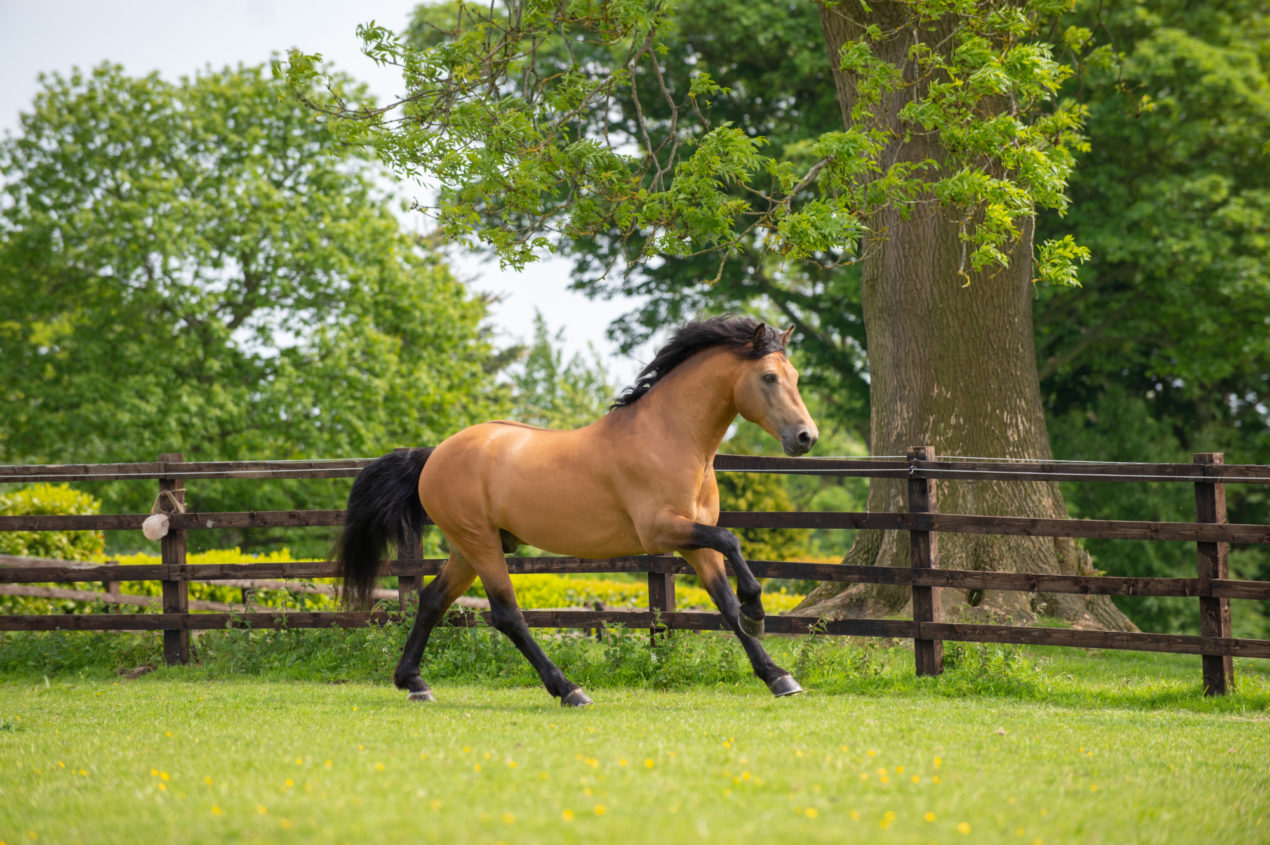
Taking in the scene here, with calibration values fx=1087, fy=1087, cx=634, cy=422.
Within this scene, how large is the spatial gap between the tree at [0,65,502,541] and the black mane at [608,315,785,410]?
55.8 ft

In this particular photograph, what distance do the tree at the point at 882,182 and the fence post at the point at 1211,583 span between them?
2.15 m

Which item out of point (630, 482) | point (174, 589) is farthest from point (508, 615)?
point (174, 589)

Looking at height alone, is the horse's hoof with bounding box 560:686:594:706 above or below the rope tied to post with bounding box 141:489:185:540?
below

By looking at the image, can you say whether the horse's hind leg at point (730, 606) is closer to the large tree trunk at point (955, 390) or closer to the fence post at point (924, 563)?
the fence post at point (924, 563)

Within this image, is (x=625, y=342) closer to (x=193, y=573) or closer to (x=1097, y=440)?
(x=1097, y=440)

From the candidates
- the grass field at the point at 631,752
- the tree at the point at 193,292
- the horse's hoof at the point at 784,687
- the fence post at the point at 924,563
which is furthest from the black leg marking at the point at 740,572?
the tree at the point at 193,292

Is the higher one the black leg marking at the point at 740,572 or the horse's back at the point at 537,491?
the horse's back at the point at 537,491

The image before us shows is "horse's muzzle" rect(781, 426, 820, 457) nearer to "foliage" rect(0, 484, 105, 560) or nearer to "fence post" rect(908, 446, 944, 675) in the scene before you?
"fence post" rect(908, 446, 944, 675)

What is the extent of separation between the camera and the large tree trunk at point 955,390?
992 cm

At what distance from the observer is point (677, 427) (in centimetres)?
649

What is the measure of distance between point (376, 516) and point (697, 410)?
8.18 feet

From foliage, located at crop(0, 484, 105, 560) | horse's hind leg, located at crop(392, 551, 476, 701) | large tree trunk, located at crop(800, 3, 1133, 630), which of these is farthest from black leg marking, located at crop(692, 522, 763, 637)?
foliage, located at crop(0, 484, 105, 560)

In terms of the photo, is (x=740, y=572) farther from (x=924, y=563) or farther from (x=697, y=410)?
A: (x=924, y=563)

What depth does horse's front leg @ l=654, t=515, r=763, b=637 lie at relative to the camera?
6109 mm
